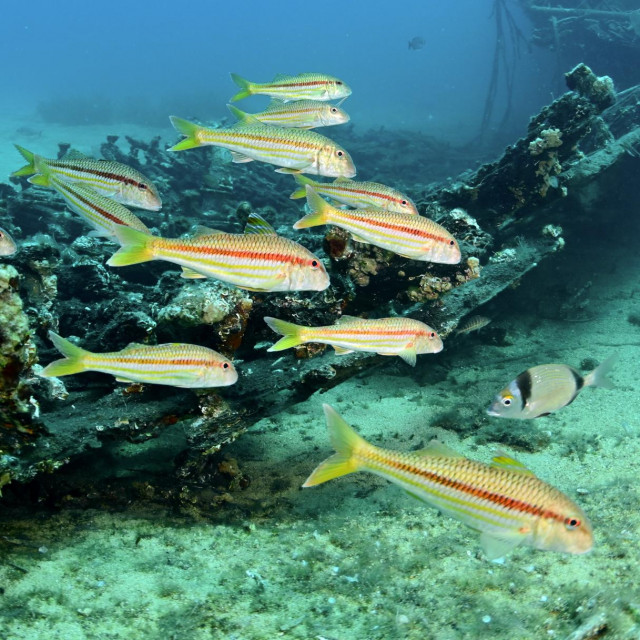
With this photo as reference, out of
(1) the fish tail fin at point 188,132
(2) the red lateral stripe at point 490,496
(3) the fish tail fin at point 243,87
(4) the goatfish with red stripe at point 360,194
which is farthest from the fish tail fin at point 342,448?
(3) the fish tail fin at point 243,87

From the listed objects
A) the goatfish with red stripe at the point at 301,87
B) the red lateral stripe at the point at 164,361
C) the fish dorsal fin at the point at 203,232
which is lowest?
the red lateral stripe at the point at 164,361

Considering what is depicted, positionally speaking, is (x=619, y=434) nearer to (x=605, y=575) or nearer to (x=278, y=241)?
(x=605, y=575)

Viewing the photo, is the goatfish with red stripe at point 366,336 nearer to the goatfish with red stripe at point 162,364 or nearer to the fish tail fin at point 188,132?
the goatfish with red stripe at point 162,364

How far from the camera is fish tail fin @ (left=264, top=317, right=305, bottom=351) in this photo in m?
3.50

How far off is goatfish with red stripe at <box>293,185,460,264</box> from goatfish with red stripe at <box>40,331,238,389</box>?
1.44 m

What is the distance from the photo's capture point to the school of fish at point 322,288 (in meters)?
2.60

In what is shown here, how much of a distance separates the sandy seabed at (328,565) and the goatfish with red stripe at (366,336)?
5.42 ft

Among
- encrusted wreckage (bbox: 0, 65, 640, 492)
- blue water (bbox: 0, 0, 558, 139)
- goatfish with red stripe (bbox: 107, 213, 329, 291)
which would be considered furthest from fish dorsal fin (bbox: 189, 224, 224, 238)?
Answer: blue water (bbox: 0, 0, 558, 139)

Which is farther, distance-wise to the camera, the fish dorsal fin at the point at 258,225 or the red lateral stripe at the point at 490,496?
the fish dorsal fin at the point at 258,225

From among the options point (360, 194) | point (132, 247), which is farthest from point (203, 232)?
point (360, 194)

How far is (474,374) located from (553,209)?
167 inches

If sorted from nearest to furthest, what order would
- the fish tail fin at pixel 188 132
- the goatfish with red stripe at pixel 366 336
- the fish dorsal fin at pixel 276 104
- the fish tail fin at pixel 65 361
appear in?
the fish tail fin at pixel 65 361 → the goatfish with red stripe at pixel 366 336 → the fish tail fin at pixel 188 132 → the fish dorsal fin at pixel 276 104

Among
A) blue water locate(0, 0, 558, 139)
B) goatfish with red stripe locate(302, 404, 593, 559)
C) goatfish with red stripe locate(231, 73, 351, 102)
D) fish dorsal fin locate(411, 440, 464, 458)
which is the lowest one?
goatfish with red stripe locate(302, 404, 593, 559)

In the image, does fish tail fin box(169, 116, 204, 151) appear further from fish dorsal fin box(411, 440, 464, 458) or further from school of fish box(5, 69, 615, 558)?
fish dorsal fin box(411, 440, 464, 458)
